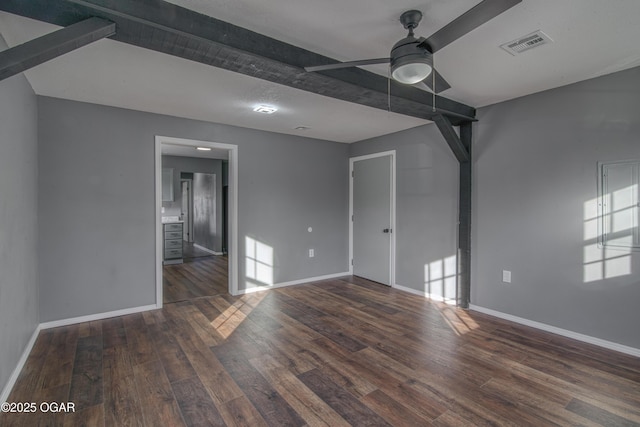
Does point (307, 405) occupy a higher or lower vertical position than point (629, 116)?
lower

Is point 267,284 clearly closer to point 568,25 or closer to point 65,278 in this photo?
point 65,278

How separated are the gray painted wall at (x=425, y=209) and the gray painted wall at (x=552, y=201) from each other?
0.37 metres

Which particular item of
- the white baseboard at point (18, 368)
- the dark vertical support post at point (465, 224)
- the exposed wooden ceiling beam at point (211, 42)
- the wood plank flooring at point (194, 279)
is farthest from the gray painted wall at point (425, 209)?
the white baseboard at point (18, 368)

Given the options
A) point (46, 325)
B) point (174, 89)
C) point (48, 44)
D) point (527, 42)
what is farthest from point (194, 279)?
point (527, 42)

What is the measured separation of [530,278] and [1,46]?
4.78m

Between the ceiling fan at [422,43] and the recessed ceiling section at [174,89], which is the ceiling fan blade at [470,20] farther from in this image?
the recessed ceiling section at [174,89]

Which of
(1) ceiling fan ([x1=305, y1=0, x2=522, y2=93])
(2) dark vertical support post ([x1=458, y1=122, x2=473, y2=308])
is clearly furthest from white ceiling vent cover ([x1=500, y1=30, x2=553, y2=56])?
(2) dark vertical support post ([x1=458, y1=122, x2=473, y2=308])

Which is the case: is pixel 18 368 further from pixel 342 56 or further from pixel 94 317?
pixel 342 56

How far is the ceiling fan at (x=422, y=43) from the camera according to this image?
4.50ft

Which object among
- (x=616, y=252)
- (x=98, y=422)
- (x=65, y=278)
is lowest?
(x=98, y=422)

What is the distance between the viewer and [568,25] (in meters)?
1.97

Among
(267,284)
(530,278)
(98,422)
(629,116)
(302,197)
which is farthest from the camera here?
(302,197)

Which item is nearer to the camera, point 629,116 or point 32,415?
point 32,415

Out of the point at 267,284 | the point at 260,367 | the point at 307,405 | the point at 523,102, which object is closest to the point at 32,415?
the point at 260,367
